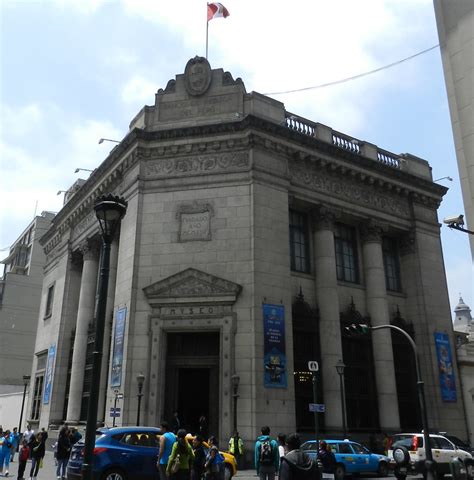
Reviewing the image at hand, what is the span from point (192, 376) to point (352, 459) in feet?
29.2

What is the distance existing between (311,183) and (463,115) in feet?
43.8

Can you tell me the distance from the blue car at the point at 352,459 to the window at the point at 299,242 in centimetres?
1034

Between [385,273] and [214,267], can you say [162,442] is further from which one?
[385,273]

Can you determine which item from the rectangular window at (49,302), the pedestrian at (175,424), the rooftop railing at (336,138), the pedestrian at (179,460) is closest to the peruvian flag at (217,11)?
the rooftop railing at (336,138)

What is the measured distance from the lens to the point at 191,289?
79.9 feet

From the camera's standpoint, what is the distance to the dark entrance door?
2367cm

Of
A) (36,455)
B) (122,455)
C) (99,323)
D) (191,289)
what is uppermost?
(191,289)

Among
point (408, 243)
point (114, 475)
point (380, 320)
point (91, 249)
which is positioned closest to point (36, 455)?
point (114, 475)

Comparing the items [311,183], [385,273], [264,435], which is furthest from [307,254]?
[264,435]

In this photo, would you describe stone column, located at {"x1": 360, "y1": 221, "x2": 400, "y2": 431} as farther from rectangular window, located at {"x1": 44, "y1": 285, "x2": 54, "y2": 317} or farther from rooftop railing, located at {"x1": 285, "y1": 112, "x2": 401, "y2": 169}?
rectangular window, located at {"x1": 44, "y1": 285, "x2": 54, "y2": 317}

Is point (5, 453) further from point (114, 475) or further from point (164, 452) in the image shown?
point (164, 452)

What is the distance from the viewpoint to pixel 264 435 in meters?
12.9

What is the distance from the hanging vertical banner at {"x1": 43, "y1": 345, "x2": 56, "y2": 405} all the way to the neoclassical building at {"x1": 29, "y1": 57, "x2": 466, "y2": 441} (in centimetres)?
25

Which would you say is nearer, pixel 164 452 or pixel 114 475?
pixel 164 452
